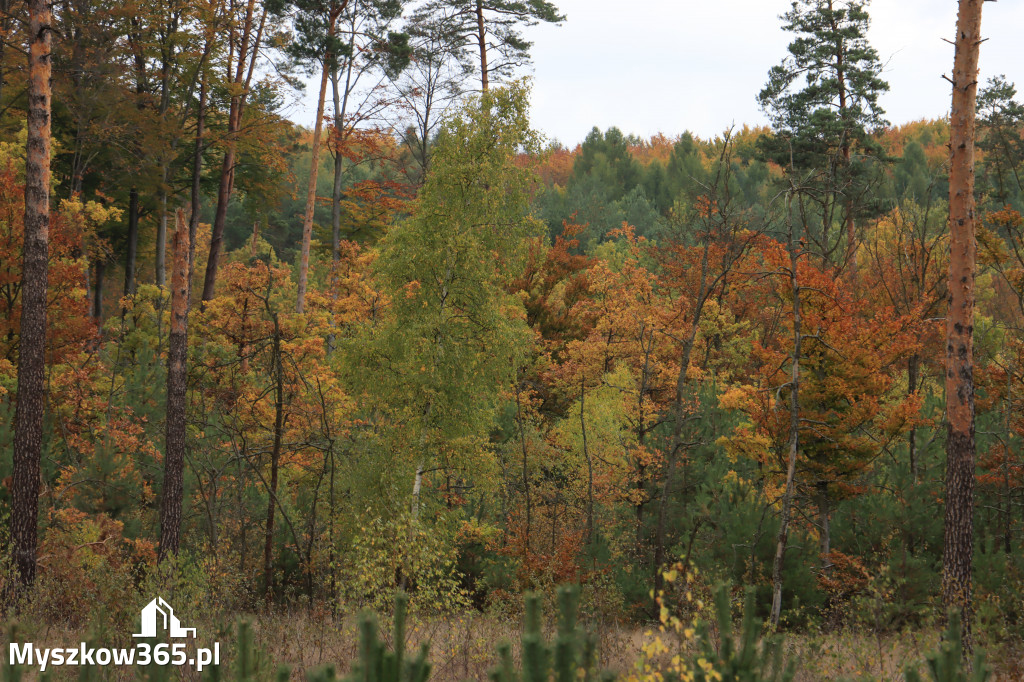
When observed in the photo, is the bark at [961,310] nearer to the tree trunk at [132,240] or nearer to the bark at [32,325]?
the bark at [32,325]

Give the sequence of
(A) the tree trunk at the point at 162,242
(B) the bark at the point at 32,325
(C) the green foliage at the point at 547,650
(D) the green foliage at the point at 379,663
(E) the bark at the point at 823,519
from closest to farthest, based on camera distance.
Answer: (C) the green foliage at the point at 547,650 → (D) the green foliage at the point at 379,663 → (B) the bark at the point at 32,325 → (E) the bark at the point at 823,519 → (A) the tree trunk at the point at 162,242

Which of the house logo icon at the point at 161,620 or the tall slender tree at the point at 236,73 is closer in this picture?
the house logo icon at the point at 161,620

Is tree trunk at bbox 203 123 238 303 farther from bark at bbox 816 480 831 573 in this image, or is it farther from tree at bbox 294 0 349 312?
bark at bbox 816 480 831 573

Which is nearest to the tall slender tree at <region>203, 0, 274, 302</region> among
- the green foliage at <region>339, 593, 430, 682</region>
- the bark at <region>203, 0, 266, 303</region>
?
the bark at <region>203, 0, 266, 303</region>

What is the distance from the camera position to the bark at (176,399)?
11.1m

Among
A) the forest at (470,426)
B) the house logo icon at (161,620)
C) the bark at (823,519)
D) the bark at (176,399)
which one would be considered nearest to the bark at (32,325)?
the forest at (470,426)

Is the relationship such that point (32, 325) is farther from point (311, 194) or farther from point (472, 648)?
point (311, 194)

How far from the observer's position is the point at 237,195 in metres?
28.6

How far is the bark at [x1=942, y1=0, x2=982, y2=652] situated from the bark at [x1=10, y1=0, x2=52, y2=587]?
467 inches

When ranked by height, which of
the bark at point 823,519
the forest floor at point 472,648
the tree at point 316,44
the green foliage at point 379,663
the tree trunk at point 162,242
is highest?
the tree at point 316,44

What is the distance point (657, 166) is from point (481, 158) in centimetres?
5717

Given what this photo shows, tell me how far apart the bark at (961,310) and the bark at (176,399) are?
1065 cm

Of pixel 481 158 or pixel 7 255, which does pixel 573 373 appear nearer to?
pixel 481 158

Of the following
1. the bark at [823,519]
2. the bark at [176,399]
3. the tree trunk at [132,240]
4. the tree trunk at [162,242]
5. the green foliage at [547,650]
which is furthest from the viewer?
the tree trunk at [132,240]
